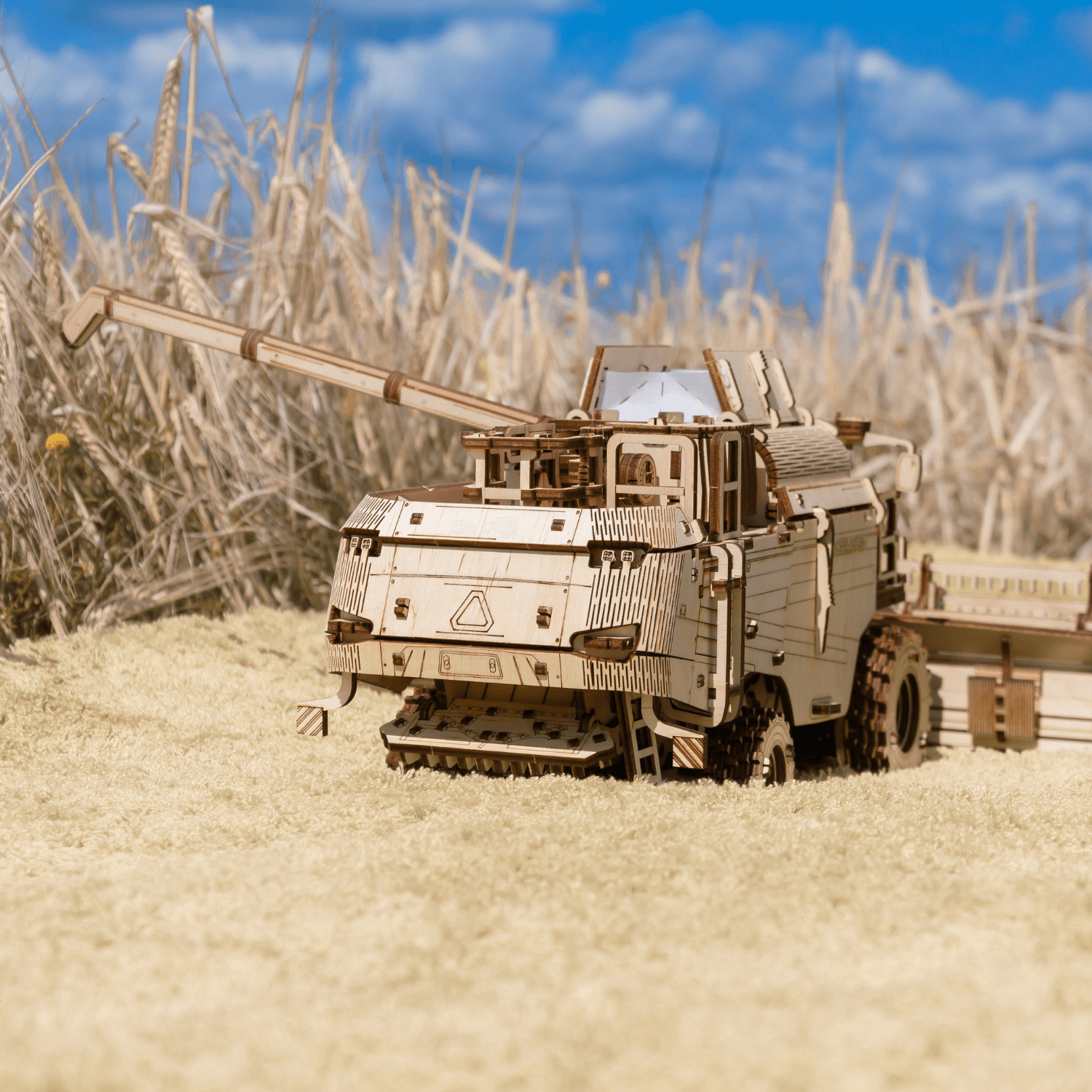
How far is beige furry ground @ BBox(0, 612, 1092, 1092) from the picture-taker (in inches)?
142

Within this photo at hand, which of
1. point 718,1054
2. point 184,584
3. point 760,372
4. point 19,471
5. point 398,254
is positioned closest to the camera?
point 718,1054

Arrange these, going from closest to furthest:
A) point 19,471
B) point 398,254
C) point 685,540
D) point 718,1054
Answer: point 718,1054
point 685,540
point 19,471
point 398,254

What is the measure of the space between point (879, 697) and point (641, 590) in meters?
2.45

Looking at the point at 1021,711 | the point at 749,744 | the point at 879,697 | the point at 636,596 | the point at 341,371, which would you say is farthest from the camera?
the point at 1021,711

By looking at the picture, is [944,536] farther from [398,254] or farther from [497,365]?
[398,254]

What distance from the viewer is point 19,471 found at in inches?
341

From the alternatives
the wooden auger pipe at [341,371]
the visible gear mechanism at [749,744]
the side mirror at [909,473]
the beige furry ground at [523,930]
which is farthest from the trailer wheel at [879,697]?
the wooden auger pipe at [341,371]

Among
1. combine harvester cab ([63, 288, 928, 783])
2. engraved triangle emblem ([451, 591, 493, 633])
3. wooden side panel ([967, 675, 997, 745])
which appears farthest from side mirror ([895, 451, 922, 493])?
engraved triangle emblem ([451, 591, 493, 633])

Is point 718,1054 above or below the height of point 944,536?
below

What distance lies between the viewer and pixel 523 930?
4.50 meters

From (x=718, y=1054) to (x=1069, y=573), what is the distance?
7244mm

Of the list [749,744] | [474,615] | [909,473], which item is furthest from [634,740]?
[909,473]

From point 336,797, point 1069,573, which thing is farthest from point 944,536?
point 336,797

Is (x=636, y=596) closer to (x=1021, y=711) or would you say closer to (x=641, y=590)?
(x=641, y=590)
